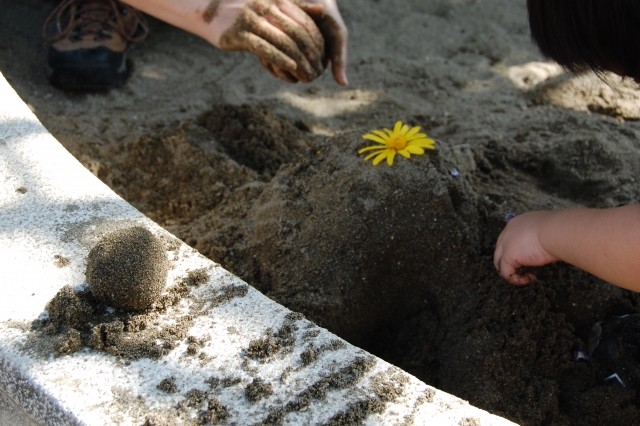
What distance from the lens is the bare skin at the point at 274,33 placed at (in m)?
2.07

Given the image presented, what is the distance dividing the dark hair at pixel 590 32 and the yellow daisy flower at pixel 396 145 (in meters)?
0.49

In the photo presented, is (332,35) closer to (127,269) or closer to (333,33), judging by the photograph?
(333,33)

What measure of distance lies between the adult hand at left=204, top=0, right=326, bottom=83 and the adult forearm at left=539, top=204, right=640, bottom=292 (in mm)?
1000

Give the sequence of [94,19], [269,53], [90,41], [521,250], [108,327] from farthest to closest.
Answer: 1. [94,19]
2. [90,41]
3. [269,53]
4. [521,250]
5. [108,327]

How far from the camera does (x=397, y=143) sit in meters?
1.86

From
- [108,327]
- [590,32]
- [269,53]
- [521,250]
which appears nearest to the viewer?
[108,327]

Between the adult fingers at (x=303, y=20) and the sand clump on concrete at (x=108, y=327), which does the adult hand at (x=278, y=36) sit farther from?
the sand clump on concrete at (x=108, y=327)

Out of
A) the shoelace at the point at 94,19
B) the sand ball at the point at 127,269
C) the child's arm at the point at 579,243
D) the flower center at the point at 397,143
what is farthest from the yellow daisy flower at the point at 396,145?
the shoelace at the point at 94,19

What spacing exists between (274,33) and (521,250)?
3.59ft

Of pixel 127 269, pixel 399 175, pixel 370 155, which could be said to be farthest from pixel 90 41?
pixel 127 269

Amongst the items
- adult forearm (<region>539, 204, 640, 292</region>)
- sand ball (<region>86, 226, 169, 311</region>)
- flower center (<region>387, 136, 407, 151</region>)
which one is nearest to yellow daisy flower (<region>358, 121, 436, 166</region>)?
flower center (<region>387, 136, 407, 151</region>)

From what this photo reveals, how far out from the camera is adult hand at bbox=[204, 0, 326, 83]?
206cm

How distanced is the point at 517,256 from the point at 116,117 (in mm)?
1825

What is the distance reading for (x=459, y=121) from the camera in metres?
2.69
